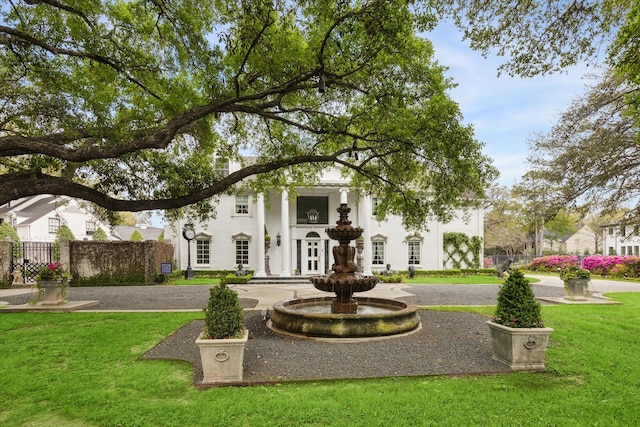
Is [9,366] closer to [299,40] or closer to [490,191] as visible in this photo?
[299,40]

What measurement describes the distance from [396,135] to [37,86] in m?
9.18

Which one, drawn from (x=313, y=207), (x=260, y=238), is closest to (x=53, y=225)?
(x=260, y=238)

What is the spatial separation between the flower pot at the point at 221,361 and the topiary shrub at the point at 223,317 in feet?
0.43

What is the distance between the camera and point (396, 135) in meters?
9.60

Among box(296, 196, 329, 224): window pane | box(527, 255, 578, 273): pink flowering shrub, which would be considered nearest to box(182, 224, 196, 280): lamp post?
box(296, 196, 329, 224): window pane

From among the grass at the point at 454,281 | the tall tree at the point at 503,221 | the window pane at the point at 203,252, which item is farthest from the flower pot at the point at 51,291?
the tall tree at the point at 503,221

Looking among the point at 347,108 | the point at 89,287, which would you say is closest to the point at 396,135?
the point at 347,108

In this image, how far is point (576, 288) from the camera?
13773 mm

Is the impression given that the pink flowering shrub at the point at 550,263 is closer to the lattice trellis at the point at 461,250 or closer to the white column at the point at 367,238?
the lattice trellis at the point at 461,250

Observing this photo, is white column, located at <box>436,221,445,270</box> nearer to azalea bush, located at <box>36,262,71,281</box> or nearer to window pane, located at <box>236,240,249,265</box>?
window pane, located at <box>236,240,249,265</box>

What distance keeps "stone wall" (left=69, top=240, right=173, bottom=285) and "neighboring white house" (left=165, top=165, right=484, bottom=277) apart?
5111 mm

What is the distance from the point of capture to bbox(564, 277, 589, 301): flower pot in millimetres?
13695

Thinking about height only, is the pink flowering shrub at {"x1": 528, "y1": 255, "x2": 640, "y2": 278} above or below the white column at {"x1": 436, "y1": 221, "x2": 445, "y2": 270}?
below

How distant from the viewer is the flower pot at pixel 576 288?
1370 centimetres
